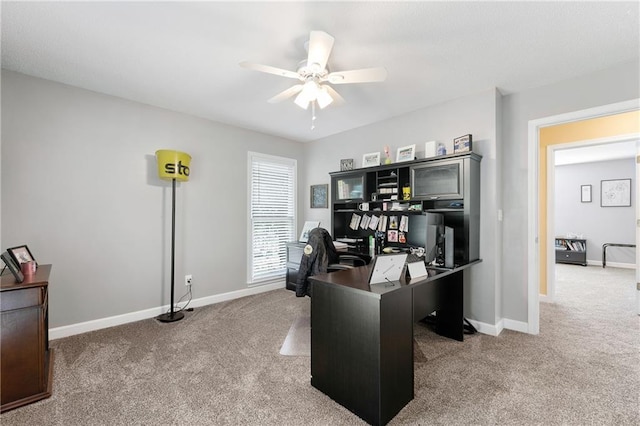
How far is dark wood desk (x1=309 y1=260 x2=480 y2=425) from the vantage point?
5.32 ft

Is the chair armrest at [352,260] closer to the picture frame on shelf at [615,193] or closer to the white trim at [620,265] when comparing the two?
the white trim at [620,265]

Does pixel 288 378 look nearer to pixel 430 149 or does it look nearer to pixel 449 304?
pixel 449 304

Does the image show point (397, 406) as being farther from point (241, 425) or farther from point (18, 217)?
point (18, 217)

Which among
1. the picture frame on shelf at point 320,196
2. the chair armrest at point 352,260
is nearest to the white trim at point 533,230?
the chair armrest at point 352,260

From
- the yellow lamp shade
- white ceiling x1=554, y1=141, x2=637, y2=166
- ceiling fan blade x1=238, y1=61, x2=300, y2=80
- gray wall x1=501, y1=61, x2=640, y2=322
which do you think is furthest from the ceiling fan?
white ceiling x1=554, y1=141, x2=637, y2=166

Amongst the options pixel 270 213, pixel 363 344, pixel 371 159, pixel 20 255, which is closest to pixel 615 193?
pixel 371 159

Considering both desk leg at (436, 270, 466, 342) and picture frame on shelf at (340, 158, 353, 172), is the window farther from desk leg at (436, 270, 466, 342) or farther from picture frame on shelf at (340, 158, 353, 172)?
desk leg at (436, 270, 466, 342)

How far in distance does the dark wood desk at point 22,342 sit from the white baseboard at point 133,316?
109cm

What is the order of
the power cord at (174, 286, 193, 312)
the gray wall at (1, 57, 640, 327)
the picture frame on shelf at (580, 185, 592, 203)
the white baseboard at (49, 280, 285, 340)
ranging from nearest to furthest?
1. the gray wall at (1, 57, 640, 327)
2. the white baseboard at (49, 280, 285, 340)
3. the power cord at (174, 286, 193, 312)
4. the picture frame on shelf at (580, 185, 592, 203)

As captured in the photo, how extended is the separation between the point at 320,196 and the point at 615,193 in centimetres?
708

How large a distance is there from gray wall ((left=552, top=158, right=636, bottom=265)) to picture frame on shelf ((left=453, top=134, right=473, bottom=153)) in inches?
253

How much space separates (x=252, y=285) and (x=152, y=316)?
137 cm

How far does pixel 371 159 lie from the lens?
376 centimetres

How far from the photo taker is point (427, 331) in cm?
296
